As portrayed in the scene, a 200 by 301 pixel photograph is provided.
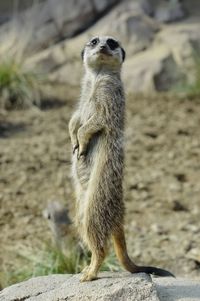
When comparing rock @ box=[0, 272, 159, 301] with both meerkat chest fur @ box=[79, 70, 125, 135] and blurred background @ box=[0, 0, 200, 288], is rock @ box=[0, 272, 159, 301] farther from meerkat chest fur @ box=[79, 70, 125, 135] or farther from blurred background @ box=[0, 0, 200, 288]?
blurred background @ box=[0, 0, 200, 288]

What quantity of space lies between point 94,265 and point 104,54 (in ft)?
2.78

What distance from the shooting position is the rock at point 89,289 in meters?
2.99

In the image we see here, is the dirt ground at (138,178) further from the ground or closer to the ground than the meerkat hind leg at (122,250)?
closer to the ground

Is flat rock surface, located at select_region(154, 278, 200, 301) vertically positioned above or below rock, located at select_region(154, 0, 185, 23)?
above

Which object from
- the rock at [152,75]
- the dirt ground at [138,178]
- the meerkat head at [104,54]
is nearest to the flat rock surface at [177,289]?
the meerkat head at [104,54]

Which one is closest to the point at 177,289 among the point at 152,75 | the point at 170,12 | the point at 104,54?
the point at 104,54

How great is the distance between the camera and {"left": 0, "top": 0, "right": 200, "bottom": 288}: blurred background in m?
4.93

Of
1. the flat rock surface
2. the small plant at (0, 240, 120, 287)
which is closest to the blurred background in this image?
the small plant at (0, 240, 120, 287)

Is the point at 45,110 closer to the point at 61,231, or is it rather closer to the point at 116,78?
the point at 61,231

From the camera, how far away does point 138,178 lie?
614cm

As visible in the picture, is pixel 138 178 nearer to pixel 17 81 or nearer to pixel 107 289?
pixel 17 81

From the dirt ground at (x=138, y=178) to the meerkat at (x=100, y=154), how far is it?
1.63 metres

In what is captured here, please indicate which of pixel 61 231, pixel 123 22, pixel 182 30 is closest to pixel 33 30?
pixel 123 22

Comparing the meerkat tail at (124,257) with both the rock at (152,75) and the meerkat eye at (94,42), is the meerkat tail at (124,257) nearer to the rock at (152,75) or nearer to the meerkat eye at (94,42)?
the meerkat eye at (94,42)
